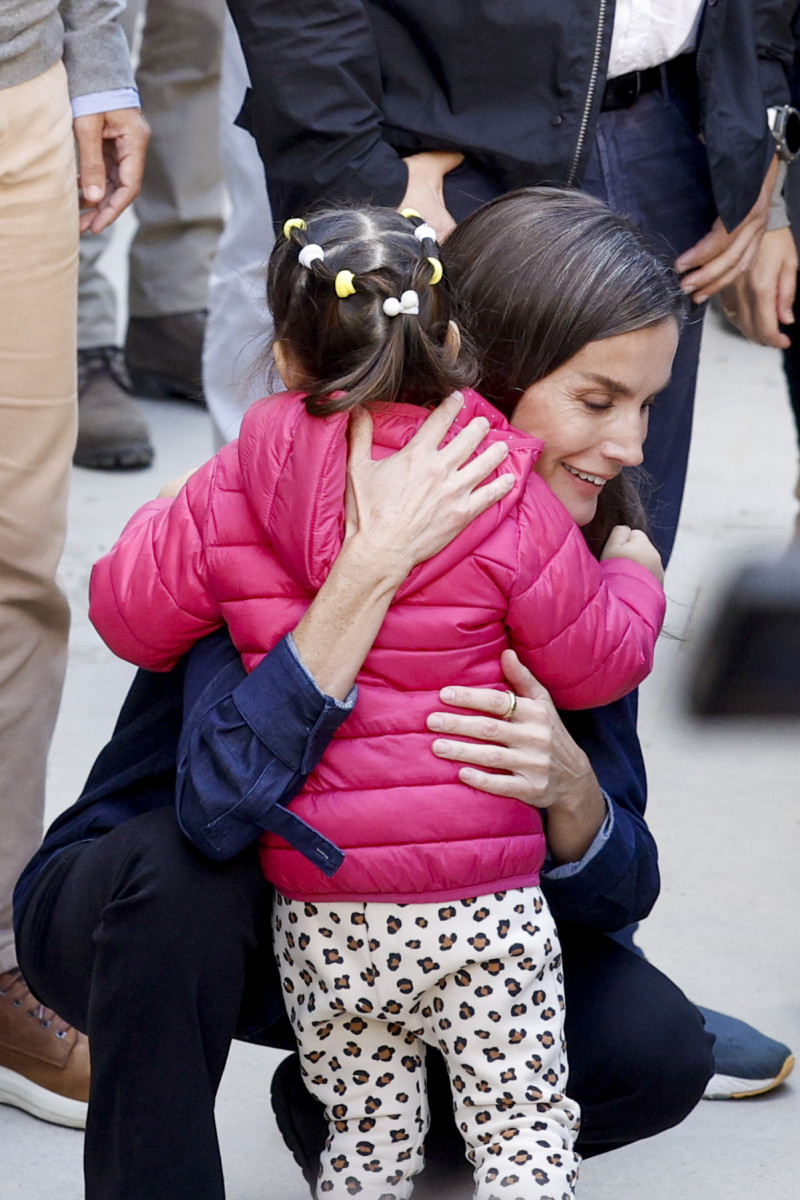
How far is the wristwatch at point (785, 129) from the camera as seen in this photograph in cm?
230

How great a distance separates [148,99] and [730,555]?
3.82 meters

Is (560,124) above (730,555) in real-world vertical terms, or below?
below

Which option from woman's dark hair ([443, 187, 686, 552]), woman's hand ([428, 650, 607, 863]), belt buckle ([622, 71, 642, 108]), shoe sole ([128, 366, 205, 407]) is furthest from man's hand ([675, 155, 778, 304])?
shoe sole ([128, 366, 205, 407])

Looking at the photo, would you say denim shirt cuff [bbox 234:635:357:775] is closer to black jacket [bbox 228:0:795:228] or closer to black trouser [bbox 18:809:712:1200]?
black trouser [bbox 18:809:712:1200]

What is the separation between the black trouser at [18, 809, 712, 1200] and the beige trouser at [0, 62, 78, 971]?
0.44 meters

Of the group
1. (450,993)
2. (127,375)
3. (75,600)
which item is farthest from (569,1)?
(127,375)

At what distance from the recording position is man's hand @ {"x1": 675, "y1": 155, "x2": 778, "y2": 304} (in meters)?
2.26

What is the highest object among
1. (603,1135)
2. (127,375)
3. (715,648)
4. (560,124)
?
(715,648)

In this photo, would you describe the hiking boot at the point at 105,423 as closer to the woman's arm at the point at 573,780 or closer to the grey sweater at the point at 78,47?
the grey sweater at the point at 78,47

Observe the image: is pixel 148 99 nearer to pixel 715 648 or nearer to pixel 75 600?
pixel 75 600

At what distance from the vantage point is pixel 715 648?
28.7 inches

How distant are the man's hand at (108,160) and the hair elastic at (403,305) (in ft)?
2.48

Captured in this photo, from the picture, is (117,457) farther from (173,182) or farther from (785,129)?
(785,129)

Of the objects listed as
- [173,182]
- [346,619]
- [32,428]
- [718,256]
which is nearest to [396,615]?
[346,619]
